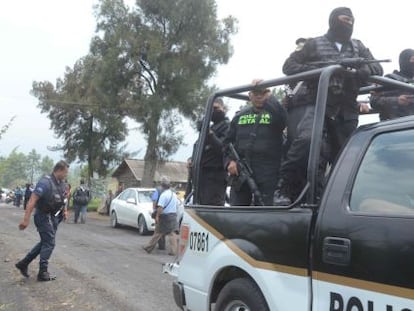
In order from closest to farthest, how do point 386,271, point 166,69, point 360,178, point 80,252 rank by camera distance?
1. point 386,271
2. point 360,178
3. point 80,252
4. point 166,69

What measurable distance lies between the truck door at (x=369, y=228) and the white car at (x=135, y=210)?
45.5 ft

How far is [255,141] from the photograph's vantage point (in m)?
4.75

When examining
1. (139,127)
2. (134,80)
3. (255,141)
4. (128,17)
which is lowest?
(255,141)

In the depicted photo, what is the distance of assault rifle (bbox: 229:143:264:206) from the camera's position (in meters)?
4.66

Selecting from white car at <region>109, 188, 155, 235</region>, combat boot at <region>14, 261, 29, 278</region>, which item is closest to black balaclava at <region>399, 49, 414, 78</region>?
combat boot at <region>14, 261, 29, 278</region>

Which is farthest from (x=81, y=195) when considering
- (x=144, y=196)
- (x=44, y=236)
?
(x=44, y=236)

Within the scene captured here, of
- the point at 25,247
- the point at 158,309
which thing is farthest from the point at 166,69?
the point at 158,309

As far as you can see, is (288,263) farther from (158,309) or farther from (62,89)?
(62,89)

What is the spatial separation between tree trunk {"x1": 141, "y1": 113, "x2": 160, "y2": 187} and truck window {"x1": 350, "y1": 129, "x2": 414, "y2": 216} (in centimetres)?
2764

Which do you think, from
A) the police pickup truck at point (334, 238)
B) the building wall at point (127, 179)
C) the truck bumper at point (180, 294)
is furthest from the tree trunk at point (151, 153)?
the police pickup truck at point (334, 238)

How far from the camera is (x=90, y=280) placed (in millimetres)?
8484

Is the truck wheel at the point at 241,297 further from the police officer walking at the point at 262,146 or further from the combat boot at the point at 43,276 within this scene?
the combat boot at the point at 43,276

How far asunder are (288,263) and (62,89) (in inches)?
1546

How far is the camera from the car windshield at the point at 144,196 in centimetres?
1800
